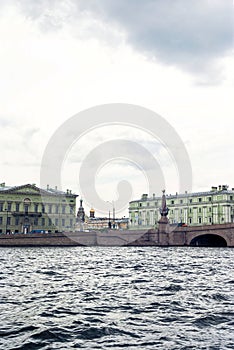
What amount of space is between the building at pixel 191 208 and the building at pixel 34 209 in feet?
74.9

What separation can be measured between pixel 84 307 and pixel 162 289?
4.21 m

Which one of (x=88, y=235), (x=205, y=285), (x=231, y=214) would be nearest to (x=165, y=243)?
(x=88, y=235)

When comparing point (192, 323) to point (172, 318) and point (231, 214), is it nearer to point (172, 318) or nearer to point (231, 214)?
point (172, 318)

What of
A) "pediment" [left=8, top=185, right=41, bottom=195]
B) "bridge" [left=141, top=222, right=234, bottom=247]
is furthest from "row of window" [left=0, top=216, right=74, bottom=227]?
"bridge" [left=141, top=222, right=234, bottom=247]

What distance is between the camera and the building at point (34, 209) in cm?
7788

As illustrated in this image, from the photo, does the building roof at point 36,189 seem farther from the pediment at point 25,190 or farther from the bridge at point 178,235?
the bridge at point 178,235

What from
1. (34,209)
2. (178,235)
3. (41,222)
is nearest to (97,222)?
(41,222)

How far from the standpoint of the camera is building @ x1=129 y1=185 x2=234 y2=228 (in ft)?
286

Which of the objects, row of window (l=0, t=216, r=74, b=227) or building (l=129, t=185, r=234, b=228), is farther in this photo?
building (l=129, t=185, r=234, b=228)

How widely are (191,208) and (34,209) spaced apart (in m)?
34.1

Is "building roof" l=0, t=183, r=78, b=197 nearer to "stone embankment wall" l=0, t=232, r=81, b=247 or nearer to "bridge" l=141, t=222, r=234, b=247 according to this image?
"stone embankment wall" l=0, t=232, r=81, b=247

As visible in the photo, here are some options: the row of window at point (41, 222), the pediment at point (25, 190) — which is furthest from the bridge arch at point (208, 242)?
the pediment at point (25, 190)

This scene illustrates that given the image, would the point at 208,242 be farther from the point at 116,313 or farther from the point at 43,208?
the point at 116,313

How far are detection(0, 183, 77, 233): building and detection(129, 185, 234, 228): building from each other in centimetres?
2284
